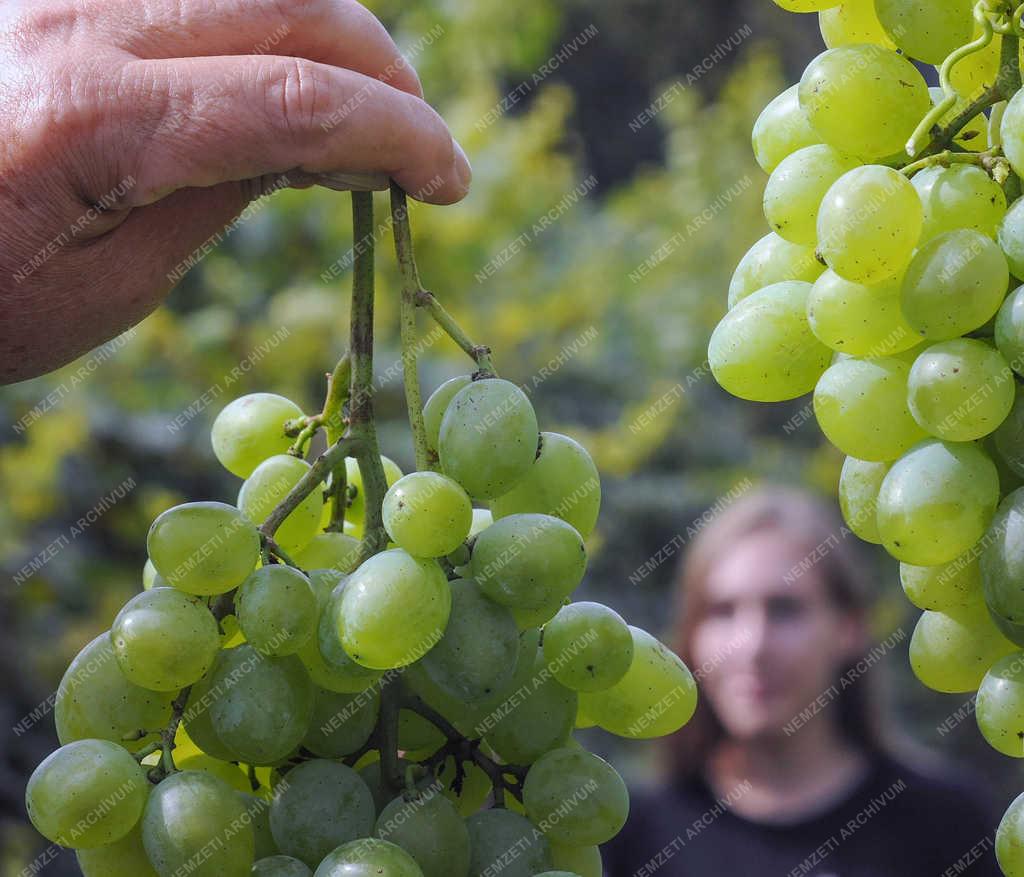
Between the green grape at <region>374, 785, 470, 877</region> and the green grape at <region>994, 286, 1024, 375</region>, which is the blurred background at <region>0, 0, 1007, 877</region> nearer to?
the green grape at <region>374, 785, 470, 877</region>

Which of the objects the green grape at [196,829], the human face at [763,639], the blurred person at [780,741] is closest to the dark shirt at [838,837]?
the blurred person at [780,741]

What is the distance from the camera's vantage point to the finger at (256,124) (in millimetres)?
624

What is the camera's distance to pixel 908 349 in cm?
53

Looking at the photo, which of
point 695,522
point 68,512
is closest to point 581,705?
point 68,512

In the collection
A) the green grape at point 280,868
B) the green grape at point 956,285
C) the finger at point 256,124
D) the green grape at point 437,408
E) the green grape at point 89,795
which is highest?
the finger at point 256,124

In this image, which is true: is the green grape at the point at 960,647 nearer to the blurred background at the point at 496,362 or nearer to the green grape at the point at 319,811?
the green grape at the point at 319,811

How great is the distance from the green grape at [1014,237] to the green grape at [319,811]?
1.21 ft

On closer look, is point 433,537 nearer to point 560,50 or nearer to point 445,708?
point 445,708

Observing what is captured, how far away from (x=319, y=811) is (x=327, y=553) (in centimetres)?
15

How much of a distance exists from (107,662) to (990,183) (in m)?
0.46

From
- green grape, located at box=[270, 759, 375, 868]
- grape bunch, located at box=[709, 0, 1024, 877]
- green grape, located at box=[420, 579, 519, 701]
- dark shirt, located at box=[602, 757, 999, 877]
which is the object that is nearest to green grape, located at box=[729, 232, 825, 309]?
grape bunch, located at box=[709, 0, 1024, 877]

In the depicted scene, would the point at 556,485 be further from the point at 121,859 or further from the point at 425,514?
the point at 121,859

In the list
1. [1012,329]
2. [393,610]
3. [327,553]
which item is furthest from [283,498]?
[1012,329]

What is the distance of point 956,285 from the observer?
1.56 ft
